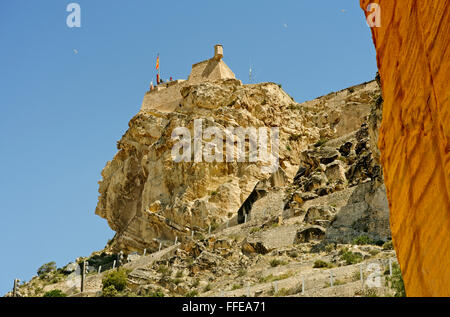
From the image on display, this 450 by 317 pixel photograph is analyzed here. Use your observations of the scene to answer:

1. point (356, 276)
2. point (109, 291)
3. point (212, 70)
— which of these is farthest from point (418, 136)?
point (212, 70)

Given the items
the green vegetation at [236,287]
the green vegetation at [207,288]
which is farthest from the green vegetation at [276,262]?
the green vegetation at [207,288]

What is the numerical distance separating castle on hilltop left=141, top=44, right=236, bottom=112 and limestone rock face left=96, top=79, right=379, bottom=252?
4.19 ft

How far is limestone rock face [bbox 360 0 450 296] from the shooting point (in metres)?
3.93

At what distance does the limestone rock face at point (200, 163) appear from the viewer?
141ft

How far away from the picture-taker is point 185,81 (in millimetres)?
55469

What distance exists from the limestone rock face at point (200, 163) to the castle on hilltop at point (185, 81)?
128cm

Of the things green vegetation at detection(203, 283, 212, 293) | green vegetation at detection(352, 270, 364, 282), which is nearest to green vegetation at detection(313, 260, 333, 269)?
green vegetation at detection(352, 270, 364, 282)

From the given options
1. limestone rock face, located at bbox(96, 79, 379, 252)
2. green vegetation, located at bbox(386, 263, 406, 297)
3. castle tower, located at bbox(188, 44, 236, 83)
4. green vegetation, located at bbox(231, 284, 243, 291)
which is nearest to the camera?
green vegetation, located at bbox(386, 263, 406, 297)


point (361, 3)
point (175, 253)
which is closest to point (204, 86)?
point (175, 253)

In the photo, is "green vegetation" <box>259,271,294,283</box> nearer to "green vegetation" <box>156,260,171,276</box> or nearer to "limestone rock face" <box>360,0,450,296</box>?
"green vegetation" <box>156,260,171,276</box>

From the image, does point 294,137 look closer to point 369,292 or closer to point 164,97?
point 164,97

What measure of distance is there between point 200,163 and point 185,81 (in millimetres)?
12586

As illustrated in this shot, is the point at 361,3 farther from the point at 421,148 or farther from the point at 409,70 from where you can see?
the point at 421,148
